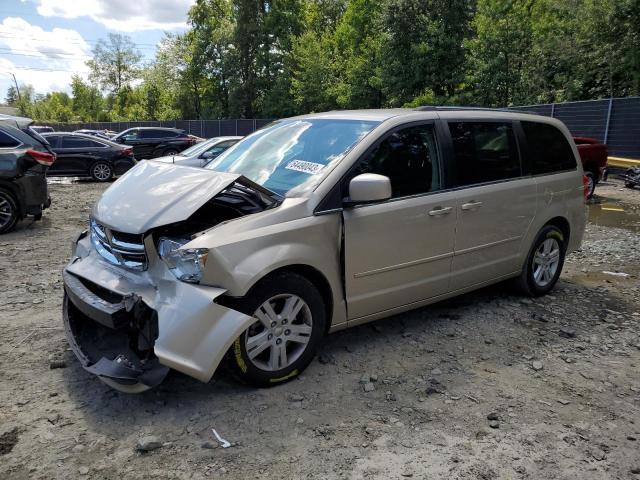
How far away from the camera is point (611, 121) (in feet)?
54.3

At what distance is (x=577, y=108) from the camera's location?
17.5m

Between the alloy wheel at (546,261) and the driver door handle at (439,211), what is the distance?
154 cm

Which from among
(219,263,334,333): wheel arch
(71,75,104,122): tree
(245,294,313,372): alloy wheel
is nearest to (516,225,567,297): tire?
(219,263,334,333): wheel arch

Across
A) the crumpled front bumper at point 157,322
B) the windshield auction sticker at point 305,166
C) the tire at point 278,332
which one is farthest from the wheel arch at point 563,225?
the crumpled front bumper at point 157,322

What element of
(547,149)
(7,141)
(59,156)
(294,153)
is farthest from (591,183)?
(59,156)

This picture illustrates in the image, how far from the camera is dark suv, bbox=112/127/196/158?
69.6ft

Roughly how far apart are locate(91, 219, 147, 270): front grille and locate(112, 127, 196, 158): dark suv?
18465mm

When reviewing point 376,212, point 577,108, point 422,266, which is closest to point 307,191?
point 376,212

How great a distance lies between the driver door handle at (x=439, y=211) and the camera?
3973mm

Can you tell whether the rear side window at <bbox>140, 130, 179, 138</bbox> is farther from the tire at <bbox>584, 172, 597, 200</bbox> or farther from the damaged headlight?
the damaged headlight

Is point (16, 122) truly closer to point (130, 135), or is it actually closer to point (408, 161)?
point (408, 161)

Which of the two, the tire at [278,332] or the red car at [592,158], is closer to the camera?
the tire at [278,332]

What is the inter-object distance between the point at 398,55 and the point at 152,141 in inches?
497

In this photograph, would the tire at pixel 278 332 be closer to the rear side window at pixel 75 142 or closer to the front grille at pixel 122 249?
the front grille at pixel 122 249
